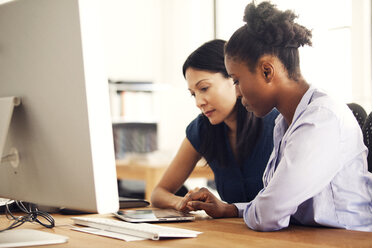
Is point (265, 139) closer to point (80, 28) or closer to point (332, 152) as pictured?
point (332, 152)

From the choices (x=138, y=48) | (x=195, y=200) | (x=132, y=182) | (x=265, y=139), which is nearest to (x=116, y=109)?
(x=138, y=48)

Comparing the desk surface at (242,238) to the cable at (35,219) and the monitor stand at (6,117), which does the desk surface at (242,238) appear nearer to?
the cable at (35,219)

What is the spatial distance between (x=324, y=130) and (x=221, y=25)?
3.82 meters

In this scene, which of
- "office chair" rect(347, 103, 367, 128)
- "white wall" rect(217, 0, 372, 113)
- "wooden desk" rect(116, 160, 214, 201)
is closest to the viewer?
"office chair" rect(347, 103, 367, 128)

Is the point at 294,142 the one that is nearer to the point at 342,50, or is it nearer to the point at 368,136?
the point at 368,136

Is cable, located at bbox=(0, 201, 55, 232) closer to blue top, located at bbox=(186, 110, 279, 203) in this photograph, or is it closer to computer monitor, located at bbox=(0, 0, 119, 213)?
computer monitor, located at bbox=(0, 0, 119, 213)

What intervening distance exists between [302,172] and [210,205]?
0.36m

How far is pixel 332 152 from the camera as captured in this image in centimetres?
103

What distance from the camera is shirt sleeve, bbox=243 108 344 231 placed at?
1.01 metres

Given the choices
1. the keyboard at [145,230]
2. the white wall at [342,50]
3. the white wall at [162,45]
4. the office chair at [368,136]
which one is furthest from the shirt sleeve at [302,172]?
the white wall at [162,45]

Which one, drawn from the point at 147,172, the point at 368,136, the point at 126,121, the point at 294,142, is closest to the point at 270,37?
the point at 294,142

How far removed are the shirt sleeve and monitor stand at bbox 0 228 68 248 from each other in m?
0.44

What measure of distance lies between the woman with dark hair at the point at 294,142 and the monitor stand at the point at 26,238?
440mm

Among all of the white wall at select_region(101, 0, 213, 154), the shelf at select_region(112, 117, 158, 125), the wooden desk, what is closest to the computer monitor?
the wooden desk
